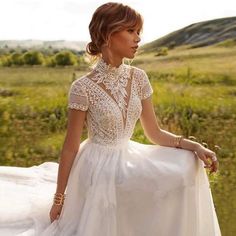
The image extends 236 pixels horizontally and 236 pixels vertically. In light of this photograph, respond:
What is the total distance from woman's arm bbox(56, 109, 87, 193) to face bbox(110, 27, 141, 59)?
0.32 metres

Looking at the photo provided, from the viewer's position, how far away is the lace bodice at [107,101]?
255 cm

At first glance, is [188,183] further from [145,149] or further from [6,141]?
[6,141]

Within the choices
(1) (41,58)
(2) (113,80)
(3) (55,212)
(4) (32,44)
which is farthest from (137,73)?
(4) (32,44)

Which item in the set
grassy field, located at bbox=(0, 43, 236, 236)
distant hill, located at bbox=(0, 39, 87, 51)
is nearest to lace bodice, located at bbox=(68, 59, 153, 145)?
grassy field, located at bbox=(0, 43, 236, 236)

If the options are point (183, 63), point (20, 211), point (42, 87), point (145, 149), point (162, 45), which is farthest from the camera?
point (162, 45)

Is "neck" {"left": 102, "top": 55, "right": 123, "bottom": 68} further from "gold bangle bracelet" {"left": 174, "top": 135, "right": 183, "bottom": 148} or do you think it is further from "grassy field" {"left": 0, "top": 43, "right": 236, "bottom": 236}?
"grassy field" {"left": 0, "top": 43, "right": 236, "bottom": 236}

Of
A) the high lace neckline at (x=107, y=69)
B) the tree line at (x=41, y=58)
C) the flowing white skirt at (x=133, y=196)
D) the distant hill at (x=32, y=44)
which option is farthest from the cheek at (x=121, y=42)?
the distant hill at (x=32, y=44)

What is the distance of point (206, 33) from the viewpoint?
9570mm

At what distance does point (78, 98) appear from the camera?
2533 millimetres

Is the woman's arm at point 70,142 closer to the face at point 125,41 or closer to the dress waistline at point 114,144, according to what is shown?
the dress waistline at point 114,144

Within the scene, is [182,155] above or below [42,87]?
above

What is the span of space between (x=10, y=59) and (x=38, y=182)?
5394 millimetres

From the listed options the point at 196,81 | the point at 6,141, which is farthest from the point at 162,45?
the point at 6,141

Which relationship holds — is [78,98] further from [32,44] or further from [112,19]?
[32,44]
